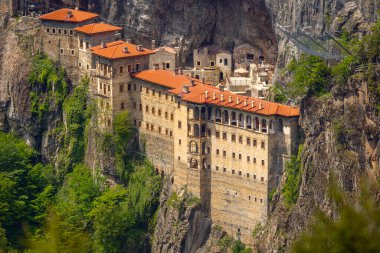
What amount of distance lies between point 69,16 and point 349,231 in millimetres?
65464

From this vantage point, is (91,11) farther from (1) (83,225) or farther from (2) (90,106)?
(1) (83,225)

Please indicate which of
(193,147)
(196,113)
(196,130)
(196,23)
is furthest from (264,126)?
(196,23)

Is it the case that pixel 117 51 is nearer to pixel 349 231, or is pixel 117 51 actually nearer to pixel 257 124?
pixel 257 124

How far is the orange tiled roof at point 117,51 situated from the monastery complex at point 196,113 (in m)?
0.07

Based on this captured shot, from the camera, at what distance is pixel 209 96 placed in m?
70.9

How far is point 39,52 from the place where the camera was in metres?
88.9

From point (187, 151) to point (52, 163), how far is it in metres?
19.1

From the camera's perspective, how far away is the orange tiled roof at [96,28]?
82938 mm

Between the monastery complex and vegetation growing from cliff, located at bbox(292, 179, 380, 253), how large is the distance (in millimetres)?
44563

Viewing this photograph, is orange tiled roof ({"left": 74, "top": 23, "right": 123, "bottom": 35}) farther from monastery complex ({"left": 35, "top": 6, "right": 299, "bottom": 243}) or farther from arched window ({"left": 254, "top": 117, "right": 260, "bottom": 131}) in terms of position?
arched window ({"left": 254, "top": 117, "right": 260, "bottom": 131})

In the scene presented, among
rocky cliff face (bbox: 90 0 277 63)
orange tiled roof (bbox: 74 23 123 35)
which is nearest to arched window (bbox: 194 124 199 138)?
rocky cliff face (bbox: 90 0 277 63)

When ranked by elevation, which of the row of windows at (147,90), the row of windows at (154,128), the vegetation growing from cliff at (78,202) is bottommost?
the vegetation growing from cliff at (78,202)

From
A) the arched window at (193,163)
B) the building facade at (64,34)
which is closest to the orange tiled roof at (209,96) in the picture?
the arched window at (193,163)

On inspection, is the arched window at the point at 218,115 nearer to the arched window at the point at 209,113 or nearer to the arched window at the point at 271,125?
the arched window at the point at 209,113
